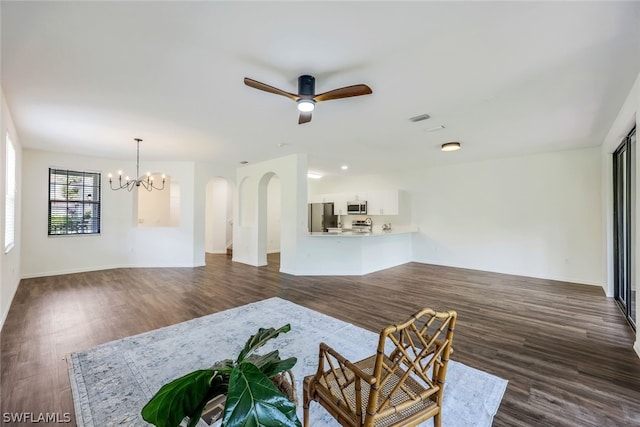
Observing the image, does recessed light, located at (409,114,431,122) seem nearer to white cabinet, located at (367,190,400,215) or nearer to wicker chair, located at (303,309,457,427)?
wicker chair, located at (303,309,457,427)

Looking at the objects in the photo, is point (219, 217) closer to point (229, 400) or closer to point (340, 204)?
point (340, 204)

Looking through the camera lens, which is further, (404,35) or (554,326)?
(554,326)

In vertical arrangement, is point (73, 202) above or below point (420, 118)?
below

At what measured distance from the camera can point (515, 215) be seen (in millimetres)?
6215

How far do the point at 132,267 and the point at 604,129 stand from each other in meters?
9.68

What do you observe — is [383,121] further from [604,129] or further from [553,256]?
[553,256]

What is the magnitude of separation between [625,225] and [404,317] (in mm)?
3542

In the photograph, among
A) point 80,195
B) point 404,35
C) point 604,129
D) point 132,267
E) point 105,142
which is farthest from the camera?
point 132,267

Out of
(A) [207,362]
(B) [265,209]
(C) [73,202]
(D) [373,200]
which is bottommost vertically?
(A) [207,362]

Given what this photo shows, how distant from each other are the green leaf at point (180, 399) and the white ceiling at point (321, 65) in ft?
6.82

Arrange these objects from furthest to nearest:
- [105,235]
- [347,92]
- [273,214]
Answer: [273,214], [105,235], [347,92]

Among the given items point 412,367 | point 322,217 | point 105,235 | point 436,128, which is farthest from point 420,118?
point 105,235

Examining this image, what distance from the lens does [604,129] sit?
423cm


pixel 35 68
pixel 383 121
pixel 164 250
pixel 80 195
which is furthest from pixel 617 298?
pixel 80 195
